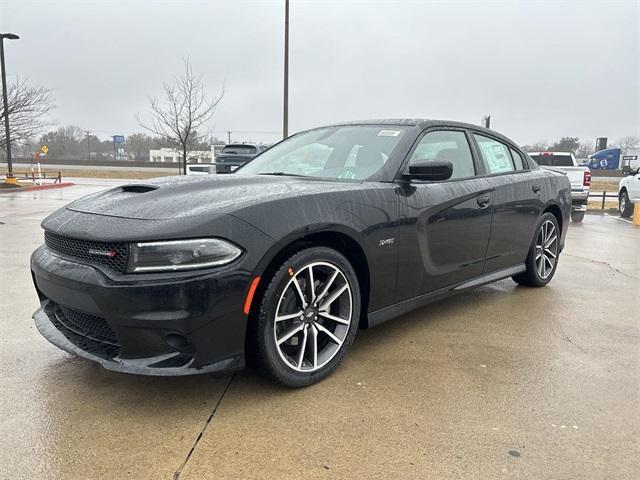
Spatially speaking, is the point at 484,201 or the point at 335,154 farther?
the point at 484,201

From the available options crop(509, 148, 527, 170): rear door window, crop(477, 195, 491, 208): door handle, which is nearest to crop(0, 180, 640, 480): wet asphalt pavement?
crop(477, 195, 491, 208): door handle

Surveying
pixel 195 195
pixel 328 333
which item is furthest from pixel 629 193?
pixel 195 195

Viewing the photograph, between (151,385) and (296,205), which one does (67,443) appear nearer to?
(151,385)

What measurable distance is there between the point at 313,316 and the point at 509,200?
232 centimetres

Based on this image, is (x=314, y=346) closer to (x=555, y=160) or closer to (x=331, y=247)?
(x=331, y=247)

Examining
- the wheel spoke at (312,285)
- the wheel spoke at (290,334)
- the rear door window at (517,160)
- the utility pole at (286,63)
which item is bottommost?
the wheel spoke at (290,334)

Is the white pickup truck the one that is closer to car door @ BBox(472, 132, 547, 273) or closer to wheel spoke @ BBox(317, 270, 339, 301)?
car door @ BBox(472, 132, 547, 273)

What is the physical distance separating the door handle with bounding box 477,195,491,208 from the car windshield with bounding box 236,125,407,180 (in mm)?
841

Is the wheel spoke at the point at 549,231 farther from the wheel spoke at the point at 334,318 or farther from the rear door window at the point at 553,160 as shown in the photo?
the rear door window at the point at 553,160

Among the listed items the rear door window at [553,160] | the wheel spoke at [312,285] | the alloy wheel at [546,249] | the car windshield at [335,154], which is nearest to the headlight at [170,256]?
the wheel spoke at [312,285]

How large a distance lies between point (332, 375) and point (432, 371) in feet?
2.06

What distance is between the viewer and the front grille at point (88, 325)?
8.02 feet

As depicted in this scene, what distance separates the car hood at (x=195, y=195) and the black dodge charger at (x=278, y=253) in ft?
0.04

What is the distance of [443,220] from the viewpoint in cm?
352
